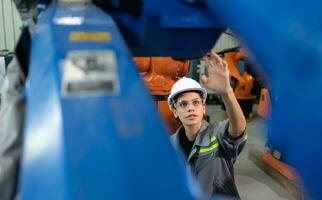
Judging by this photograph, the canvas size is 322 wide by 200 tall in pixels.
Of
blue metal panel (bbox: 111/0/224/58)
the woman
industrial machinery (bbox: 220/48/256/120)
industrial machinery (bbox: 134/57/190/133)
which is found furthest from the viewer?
industrial machinery (bbox: 220/48/256/120)

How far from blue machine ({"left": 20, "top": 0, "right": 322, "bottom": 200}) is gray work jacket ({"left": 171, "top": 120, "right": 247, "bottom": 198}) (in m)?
1.78

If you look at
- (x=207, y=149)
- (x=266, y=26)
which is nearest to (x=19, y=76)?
(x=266, y=26)

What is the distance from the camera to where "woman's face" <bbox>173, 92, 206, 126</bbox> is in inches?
100

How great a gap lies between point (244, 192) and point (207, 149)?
1896mm

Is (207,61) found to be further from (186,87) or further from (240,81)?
(240,81)

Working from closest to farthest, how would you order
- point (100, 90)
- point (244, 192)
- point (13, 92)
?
1. point (100, 90)
2. point (13, 92)
3. point (244, 192)

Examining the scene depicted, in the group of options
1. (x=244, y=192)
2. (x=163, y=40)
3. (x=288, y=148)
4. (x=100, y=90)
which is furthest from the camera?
(x=244, y=192)

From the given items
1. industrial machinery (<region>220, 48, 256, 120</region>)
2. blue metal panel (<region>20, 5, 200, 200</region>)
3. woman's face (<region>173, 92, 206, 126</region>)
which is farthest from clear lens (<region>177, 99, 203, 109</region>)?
industrial machinery (<region>220, 48, 256, 120</region>)

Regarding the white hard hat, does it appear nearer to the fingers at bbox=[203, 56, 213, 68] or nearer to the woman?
the woman

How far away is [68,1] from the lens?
3.20ft

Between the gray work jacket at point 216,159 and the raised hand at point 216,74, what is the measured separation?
3.37 feet

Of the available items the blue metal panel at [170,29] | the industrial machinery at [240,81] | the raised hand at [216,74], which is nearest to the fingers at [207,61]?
the raised hand at [216,74]

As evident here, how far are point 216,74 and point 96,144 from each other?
88 cm

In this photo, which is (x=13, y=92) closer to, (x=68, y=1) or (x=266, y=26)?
(x=68, y=1)
